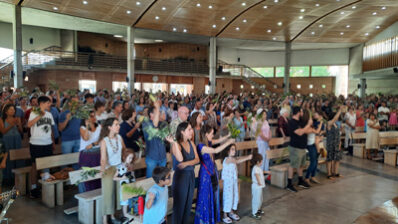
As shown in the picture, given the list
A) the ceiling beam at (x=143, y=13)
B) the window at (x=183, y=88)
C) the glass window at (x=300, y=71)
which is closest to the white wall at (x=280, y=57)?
the glass window at (x=300, y=71)

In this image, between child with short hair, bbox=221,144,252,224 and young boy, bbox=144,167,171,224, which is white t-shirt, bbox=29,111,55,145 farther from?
child with short hair, bbox=221,144,252,224

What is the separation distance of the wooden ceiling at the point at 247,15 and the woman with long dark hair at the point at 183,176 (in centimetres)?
1300

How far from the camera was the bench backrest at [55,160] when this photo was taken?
4.61 meters

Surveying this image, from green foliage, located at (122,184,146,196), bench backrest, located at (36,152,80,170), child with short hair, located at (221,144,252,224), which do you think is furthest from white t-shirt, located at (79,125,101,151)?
child with short hair, located at (221,144,252,224)

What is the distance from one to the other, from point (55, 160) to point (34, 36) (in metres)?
20.1

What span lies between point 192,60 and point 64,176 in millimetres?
24241

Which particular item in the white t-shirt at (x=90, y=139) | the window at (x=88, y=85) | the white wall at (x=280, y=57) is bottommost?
the white t-shirt at (x=90, y=139)

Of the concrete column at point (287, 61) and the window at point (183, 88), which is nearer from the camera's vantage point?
the concrete column at point (287, 61)

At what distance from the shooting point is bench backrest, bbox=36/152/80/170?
4.61 m

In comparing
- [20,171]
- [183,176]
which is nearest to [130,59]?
[20,171]

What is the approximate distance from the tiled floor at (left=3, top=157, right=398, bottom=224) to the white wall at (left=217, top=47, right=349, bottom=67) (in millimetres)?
23422

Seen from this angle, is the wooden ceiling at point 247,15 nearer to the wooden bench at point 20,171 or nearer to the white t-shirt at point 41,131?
the wooden bench at point 20,171

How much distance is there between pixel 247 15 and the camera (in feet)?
59.4

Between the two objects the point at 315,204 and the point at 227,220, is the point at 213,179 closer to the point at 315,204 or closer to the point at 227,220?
the point at 227,220
